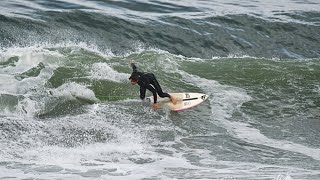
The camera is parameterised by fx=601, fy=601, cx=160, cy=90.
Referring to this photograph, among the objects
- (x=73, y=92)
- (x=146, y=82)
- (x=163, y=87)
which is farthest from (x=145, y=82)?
(x=163, y=87)

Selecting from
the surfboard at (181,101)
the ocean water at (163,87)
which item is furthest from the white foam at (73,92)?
the surfboard at (181,101)

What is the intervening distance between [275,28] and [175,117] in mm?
11826

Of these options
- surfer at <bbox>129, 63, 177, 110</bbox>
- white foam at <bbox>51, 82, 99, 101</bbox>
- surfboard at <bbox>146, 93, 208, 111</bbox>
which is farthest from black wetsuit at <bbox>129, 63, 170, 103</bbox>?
white foam at <bbox>51, 82, 99, 101</bbox>

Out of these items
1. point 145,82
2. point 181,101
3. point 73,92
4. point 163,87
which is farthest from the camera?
point 163,87

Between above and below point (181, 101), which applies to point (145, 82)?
above

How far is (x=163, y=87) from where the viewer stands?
17.9 meters

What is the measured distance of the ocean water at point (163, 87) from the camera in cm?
1179

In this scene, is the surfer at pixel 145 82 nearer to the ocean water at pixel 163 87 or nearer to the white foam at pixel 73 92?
the ocean water at pixel 163 87

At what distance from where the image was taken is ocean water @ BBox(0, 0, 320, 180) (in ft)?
38.7

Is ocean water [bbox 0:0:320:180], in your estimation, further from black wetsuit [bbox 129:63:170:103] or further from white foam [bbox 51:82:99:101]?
black wetsuit [bbox 129:63:170:103]

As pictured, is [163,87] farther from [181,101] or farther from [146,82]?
[146,82]

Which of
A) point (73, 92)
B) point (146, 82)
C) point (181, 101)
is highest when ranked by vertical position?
point (146, 82)

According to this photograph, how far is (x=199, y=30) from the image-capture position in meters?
25.0

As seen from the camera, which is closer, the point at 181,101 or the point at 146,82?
the point at 146,82
